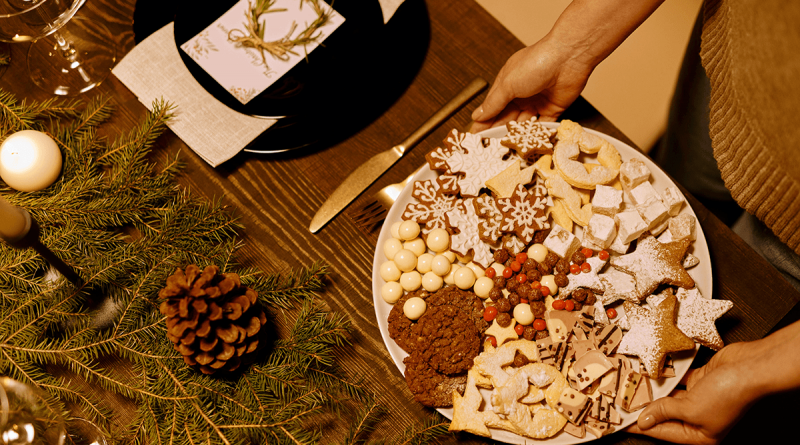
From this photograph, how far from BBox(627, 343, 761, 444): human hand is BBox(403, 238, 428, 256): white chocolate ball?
57 cm

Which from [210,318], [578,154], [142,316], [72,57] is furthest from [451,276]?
[72,57]

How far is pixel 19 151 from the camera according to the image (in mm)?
1157

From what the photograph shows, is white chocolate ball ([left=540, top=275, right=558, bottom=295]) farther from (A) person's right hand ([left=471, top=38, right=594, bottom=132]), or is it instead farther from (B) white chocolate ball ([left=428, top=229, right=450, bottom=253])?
(A) person's right hand ([left=471, top=38, right=594, bottom=132])

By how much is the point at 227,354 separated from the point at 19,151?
685mm

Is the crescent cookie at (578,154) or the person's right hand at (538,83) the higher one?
the person's right hand at (538,83)

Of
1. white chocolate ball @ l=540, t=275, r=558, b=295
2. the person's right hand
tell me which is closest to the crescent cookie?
the person's right hand

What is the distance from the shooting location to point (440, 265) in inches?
45.9

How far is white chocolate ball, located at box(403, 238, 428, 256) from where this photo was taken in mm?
1190

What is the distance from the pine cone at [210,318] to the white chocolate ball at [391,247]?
0.31m

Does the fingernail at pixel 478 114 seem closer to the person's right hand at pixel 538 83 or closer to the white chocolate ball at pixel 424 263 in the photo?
the person's right hand at pixel 538 83

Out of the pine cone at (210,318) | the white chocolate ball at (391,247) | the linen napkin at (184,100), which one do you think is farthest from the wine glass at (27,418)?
the white chocolate ball at (391,247)

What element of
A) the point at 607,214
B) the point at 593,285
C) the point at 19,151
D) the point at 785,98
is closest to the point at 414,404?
the point at 593,285

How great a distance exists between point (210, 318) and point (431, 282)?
1.56ft

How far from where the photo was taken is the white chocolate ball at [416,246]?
1.19m
